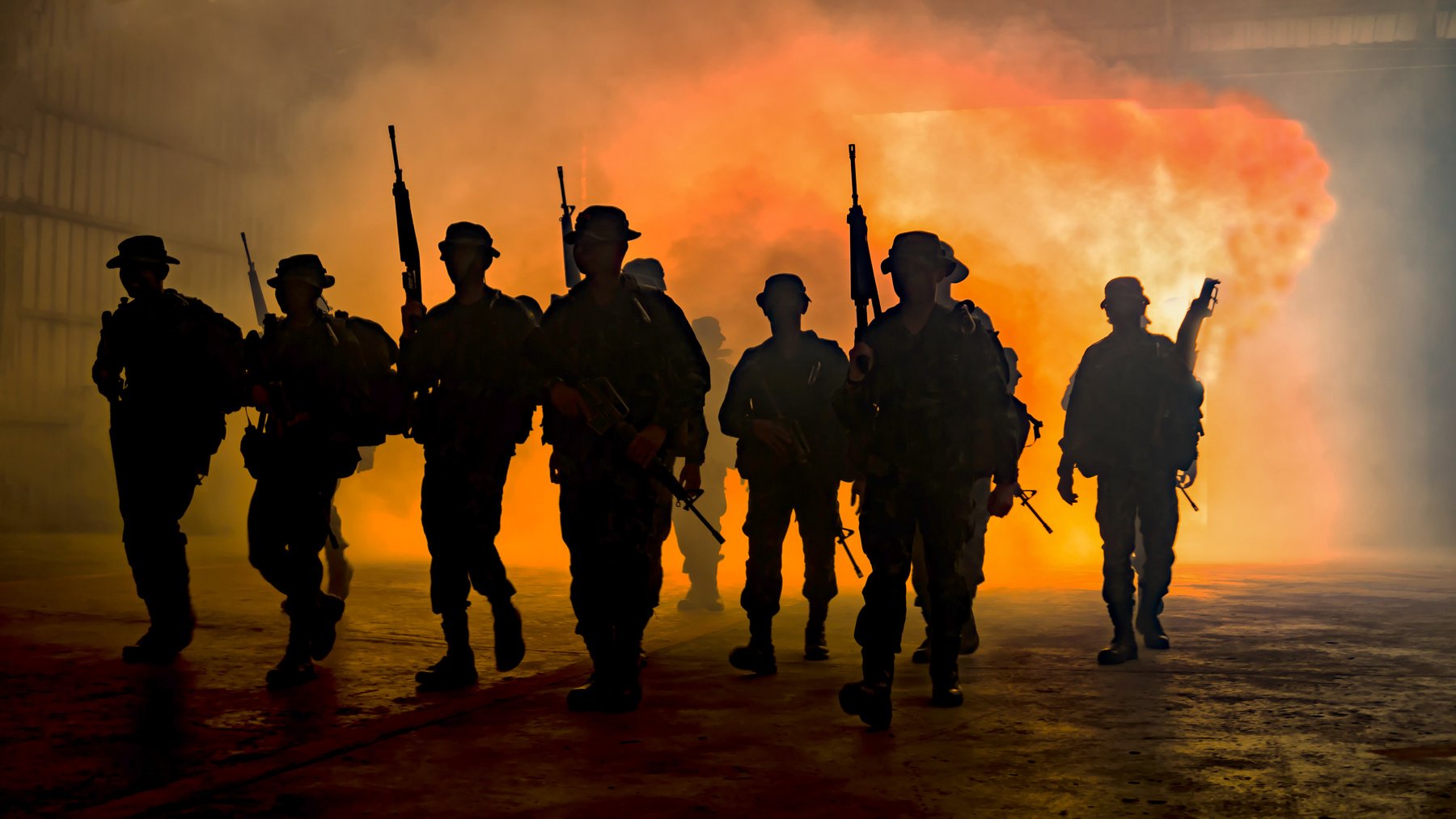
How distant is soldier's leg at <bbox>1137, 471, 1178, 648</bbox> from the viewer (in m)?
6.59

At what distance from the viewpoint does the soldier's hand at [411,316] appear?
17.5 feet

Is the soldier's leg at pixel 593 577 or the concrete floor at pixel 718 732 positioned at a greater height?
the soldier's leg at pixel 593 577

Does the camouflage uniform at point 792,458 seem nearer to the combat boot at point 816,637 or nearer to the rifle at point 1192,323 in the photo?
the combat boot at point 816,637

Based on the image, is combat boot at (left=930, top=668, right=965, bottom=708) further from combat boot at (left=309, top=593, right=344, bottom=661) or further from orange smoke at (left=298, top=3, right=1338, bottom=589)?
orange smoke at (left=298, top=3, right=1338, bottom=589)

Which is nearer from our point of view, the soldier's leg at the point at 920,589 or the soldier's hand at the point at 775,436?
the soldier's hand at the point at 775,436

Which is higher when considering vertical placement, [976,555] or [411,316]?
[411,316]

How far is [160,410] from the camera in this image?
5590 mm

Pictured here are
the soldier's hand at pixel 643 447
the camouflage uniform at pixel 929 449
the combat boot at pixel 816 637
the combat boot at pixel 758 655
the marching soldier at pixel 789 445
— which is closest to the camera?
the camouflage uniform at pixel 929 449

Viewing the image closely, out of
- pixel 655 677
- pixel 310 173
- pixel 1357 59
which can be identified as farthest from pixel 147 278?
pixel 1357 59

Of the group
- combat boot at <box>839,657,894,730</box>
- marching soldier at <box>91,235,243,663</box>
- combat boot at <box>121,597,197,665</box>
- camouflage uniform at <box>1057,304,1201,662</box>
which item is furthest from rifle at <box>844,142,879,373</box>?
combat boot at <box>121,597,197,665</box>

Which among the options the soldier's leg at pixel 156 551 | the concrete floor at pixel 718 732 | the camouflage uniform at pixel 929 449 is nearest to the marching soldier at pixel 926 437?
the camouflage uniform at pixel 929 449

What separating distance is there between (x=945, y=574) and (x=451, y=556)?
6.15ft

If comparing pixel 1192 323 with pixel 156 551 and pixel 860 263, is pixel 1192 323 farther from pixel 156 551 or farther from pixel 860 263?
pixel 156 551

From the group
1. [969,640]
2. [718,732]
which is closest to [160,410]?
[718,732]
